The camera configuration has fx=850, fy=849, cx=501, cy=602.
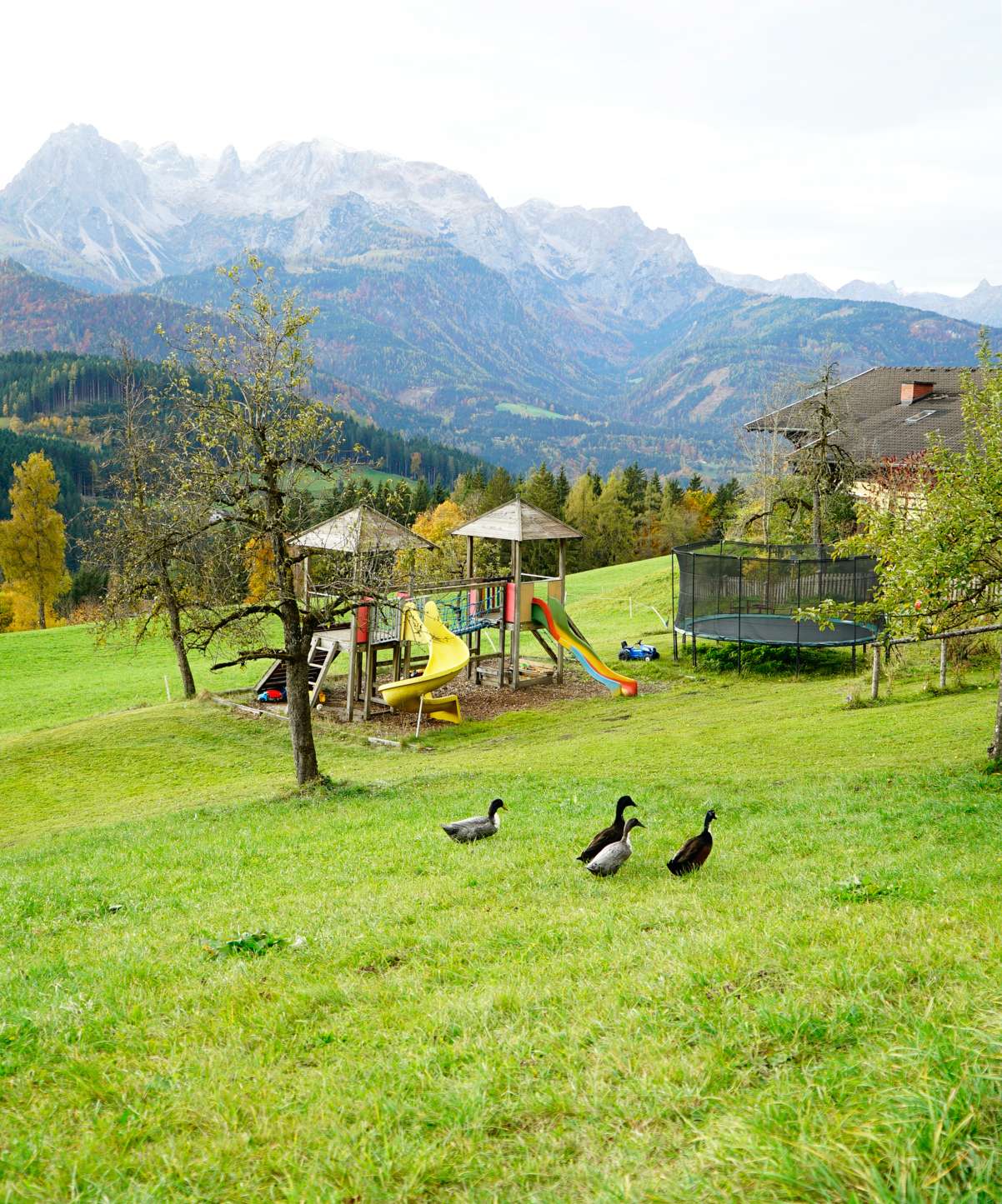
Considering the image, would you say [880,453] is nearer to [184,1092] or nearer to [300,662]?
[300,662]

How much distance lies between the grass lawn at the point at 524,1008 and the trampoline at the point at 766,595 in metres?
15.3

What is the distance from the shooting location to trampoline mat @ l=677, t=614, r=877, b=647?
89.2 feet

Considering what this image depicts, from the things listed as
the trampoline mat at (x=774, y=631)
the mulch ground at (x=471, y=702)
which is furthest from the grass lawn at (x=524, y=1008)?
the trampoline mat at (x=774, y=631)

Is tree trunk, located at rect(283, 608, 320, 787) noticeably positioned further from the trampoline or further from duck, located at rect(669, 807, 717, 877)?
the trampoline

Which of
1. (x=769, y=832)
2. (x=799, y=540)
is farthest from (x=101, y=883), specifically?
(x=799, y=540)

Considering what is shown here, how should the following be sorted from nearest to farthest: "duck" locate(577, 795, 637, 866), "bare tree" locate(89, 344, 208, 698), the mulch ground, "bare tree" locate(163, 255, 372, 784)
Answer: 1. "duck" locate(577, 795, 637, 866)
2. "bare tree" locate(163, 255, 372, 784)
3. "bare tree" locate(89, 344, 208, 698)
4. the mulch ground

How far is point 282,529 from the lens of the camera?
50.7 feet

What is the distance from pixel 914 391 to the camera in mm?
46312

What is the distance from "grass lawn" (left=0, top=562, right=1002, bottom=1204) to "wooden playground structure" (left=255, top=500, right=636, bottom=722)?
10991 mm

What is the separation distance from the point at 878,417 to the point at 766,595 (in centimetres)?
2245

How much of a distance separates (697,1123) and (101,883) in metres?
8.49

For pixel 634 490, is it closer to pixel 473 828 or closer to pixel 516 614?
pixel 516 614

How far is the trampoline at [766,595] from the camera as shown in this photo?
90.9 feet

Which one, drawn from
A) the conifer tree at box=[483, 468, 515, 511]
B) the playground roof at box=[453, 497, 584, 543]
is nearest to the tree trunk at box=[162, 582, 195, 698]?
the playground roof at box=[453, 497, 584, 543]
